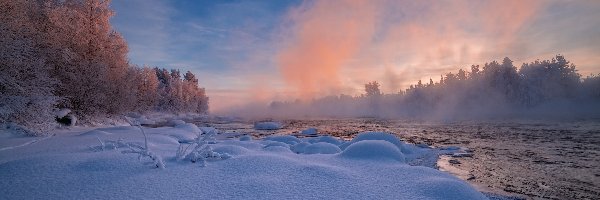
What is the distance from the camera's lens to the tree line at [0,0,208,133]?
448 inches

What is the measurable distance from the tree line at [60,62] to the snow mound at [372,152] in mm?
11103

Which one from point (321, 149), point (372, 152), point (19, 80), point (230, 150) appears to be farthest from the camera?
point (19, 80)

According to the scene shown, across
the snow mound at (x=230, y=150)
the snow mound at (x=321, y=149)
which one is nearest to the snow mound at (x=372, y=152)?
the snow mound at (x=321, y=149)

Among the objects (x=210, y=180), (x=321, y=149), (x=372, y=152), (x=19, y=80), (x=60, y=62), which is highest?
(x=60, y=62)

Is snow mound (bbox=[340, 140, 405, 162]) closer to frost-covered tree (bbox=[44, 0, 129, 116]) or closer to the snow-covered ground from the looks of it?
the snow-covered ground

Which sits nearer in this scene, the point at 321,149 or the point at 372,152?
the point at 372,152

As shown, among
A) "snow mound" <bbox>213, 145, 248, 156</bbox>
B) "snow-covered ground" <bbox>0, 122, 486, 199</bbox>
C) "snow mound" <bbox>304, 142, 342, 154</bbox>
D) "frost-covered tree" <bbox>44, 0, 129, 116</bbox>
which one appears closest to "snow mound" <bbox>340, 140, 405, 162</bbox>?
"snow-covered ground" <bbox>0, 122, 486, 199</bbox>

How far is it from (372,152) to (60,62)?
68.1 ft

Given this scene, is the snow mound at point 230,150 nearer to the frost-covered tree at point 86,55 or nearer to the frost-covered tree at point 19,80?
the frost-covered tree at point 19,80

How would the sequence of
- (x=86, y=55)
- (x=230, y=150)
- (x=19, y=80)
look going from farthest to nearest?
(x=86, y=55), (x=19, y=80), (x=230, y=150)

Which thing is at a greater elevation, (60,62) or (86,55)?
(86,55)

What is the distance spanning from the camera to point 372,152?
8.49 meters

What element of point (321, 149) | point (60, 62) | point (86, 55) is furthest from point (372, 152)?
point (86, 55)

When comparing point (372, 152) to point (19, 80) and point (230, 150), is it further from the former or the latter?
point (19, 80)
